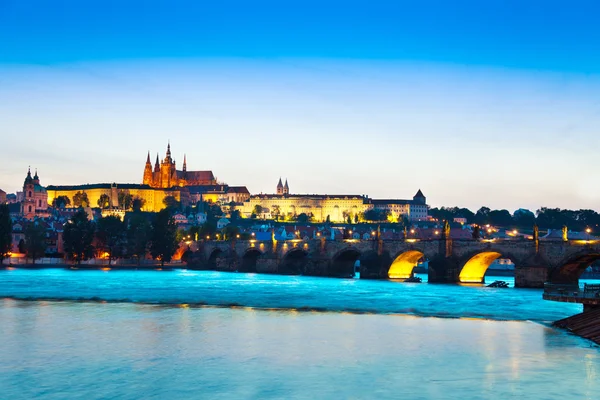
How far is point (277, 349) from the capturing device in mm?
32219

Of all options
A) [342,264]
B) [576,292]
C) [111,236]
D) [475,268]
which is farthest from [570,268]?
[111,236]

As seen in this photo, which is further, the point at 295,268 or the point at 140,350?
the point at 295,268

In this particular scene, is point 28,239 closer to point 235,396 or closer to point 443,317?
point 443,317

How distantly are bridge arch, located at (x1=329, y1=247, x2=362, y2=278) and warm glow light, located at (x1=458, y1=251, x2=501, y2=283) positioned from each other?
18.8 meters

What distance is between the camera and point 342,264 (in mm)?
105500

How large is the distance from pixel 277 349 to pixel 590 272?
362ft

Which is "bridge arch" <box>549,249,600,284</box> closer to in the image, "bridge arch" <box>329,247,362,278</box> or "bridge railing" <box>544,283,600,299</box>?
"bridge railing" <box>544,283,600,299</box>

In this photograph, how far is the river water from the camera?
79.0 ft

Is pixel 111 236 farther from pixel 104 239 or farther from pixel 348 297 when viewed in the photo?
pixel 348 297

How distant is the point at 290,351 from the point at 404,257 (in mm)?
63142

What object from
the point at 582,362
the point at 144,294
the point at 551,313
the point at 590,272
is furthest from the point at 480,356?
the point at 590,272

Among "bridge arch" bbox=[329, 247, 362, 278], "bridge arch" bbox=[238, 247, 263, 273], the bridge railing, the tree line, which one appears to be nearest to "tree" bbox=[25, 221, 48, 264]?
the tree line

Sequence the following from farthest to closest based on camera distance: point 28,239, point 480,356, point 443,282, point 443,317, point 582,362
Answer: point 28,239
point 443,282
point 443,317
point 480,356
point 582,362

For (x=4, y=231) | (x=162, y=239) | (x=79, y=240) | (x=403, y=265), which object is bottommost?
(x=403, y=265)
